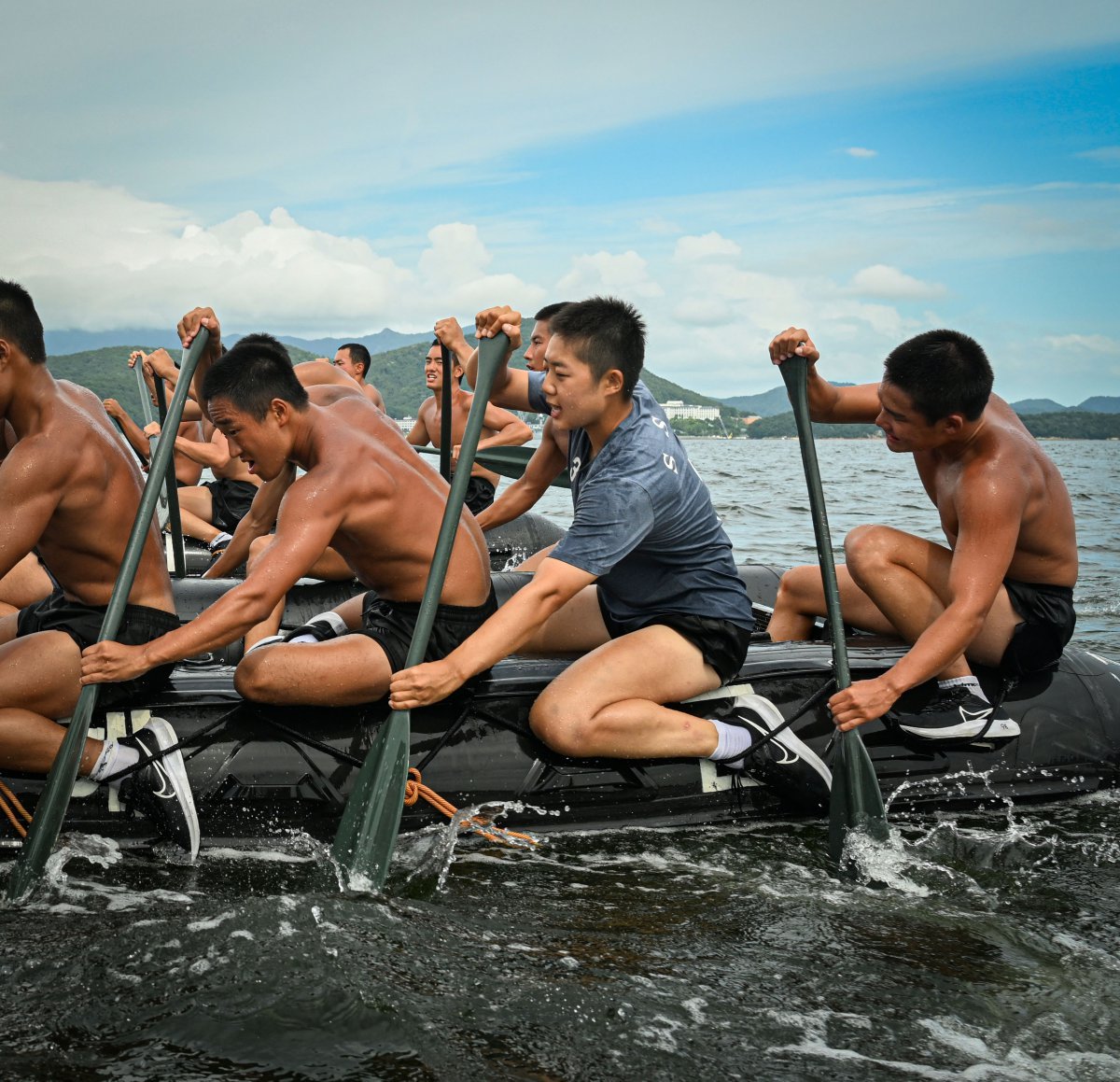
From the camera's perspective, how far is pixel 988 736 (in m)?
5.14

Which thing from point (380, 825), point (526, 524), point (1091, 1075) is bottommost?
point (1091, 1075)

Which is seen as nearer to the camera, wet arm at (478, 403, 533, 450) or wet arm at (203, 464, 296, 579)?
wet arm at (203, 464, 296, 579)

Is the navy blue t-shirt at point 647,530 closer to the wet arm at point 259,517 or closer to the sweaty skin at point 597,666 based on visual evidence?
the sweaty skin at point 597,666

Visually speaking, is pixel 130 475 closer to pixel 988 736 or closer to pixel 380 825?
pixel 380 825

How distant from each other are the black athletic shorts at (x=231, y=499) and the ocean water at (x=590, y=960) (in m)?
6.61

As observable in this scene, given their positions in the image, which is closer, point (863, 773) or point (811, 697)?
point (863, 773)

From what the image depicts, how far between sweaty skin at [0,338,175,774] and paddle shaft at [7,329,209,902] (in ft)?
0.55

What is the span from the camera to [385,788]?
13.9 feet

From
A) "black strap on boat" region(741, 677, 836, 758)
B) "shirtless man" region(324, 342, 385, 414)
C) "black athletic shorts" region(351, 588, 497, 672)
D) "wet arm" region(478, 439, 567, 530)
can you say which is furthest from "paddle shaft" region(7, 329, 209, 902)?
"shirtless man" region(324, 342, 385, 414)

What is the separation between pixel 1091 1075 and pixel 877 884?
53.7 inches

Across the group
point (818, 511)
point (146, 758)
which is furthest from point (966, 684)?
point (146, 758)

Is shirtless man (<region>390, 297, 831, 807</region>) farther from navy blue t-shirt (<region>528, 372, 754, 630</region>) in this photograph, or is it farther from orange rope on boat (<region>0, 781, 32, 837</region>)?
orange rope on boat (<region>0, 781, 32, 837</region>)

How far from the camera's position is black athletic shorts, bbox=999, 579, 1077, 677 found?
514cm

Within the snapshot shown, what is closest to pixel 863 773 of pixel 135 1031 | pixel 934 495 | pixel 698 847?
pixel 698 847
